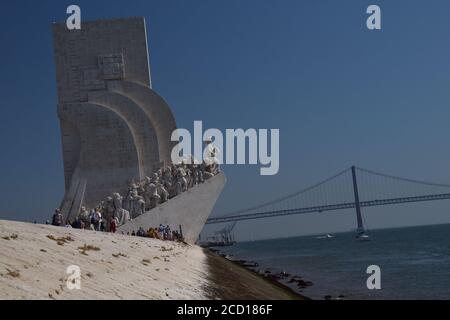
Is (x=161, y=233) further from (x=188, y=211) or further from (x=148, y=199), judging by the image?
(x=188, y=211)

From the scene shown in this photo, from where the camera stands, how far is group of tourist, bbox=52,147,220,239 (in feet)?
46.1

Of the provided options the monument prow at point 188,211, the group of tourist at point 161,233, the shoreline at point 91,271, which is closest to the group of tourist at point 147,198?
the group of tourist at point 161,233

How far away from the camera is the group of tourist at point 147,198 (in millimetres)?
14045

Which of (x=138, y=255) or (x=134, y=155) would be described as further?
(x=134, y=155)

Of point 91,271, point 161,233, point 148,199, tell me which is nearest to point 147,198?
point 148,199

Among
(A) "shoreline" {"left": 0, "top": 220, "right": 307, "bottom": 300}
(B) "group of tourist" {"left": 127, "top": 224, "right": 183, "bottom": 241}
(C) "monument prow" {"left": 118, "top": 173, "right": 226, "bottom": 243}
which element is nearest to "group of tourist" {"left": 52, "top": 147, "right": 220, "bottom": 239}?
(B) "group of tourist" {"left": 127, "top": 224, "right": 183, "bottom": 241}

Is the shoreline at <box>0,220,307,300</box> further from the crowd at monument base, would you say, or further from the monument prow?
the monument prow

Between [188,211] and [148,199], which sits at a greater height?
[148,199]

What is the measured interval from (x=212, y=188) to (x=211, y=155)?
1.09m

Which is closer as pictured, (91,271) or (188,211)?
(91,271)

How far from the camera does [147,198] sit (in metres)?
15.6
